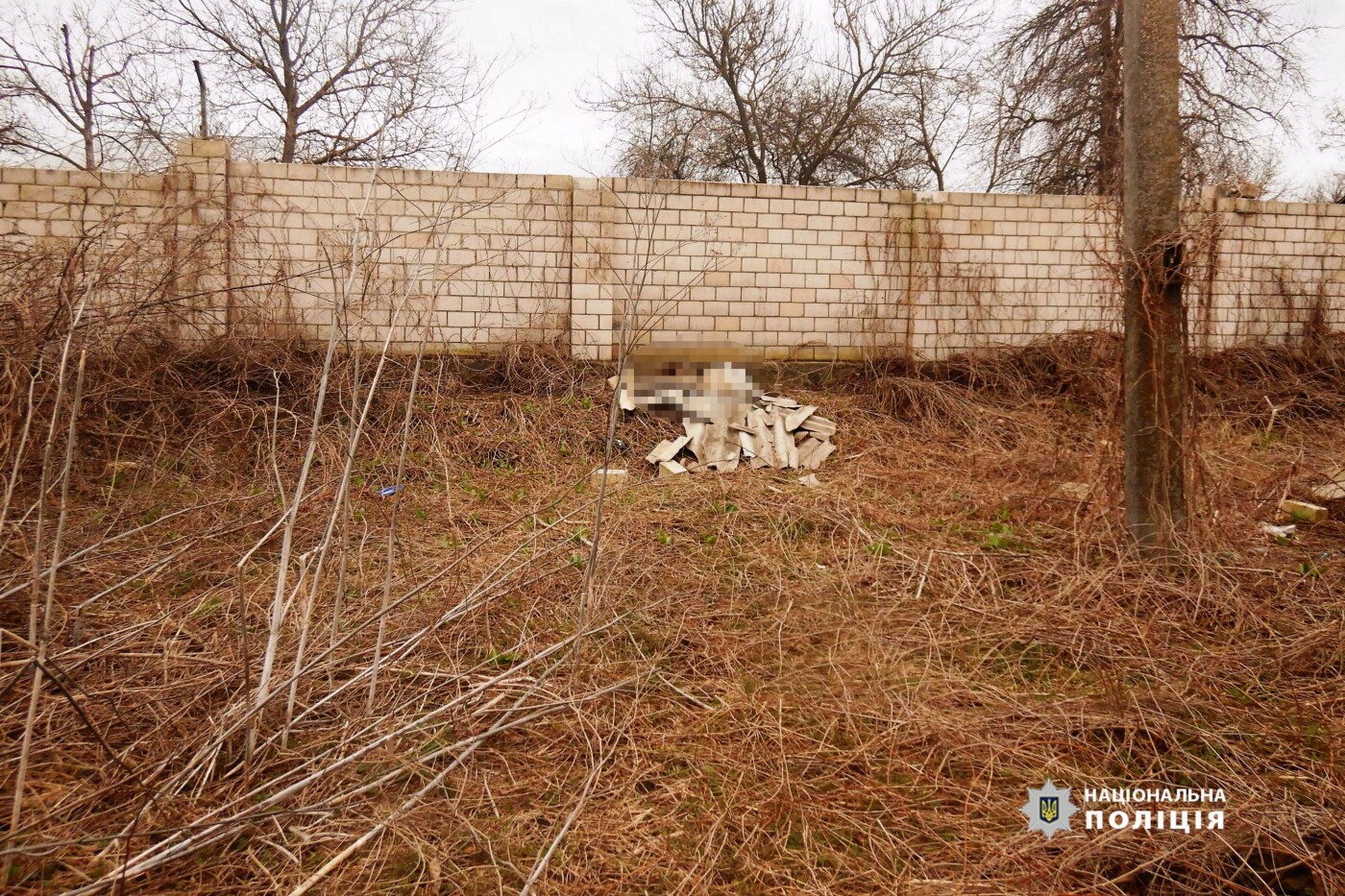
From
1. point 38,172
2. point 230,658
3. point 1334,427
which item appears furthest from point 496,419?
point 1334,427

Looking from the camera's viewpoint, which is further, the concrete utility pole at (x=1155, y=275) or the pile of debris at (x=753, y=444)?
the pile of debris at (x=753, y=444)

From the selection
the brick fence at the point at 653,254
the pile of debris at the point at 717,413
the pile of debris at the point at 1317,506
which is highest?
the brick fence at the point at 653,254

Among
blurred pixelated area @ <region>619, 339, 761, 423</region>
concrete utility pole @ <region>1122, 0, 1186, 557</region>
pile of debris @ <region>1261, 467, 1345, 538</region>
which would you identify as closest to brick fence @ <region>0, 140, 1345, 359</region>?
blurred pixelated area @ <region>619, 339, 761, 423</region>

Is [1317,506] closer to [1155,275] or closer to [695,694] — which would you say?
[1155,275]

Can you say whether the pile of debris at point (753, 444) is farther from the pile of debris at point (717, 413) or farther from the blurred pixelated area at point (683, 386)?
the blurred pixelated area at point (683, 386)

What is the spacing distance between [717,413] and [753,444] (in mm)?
493

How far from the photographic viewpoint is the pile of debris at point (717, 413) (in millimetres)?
6203

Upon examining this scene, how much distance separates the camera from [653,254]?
23.9 ft

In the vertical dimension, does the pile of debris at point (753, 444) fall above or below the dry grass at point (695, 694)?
above

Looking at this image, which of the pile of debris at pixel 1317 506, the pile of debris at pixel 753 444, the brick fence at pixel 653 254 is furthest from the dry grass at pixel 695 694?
the brick fence at pixel 653 254

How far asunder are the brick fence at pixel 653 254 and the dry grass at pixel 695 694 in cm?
236

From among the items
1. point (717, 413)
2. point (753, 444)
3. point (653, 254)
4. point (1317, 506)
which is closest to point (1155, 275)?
point (1317, 506)

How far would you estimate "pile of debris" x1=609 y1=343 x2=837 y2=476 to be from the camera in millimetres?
6203

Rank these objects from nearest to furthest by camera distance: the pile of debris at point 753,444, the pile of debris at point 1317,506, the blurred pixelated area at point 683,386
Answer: the pile of debris at point 1317,506 → the pile of debris at point 753,444 → the blurred pixelated area at point 683,386
